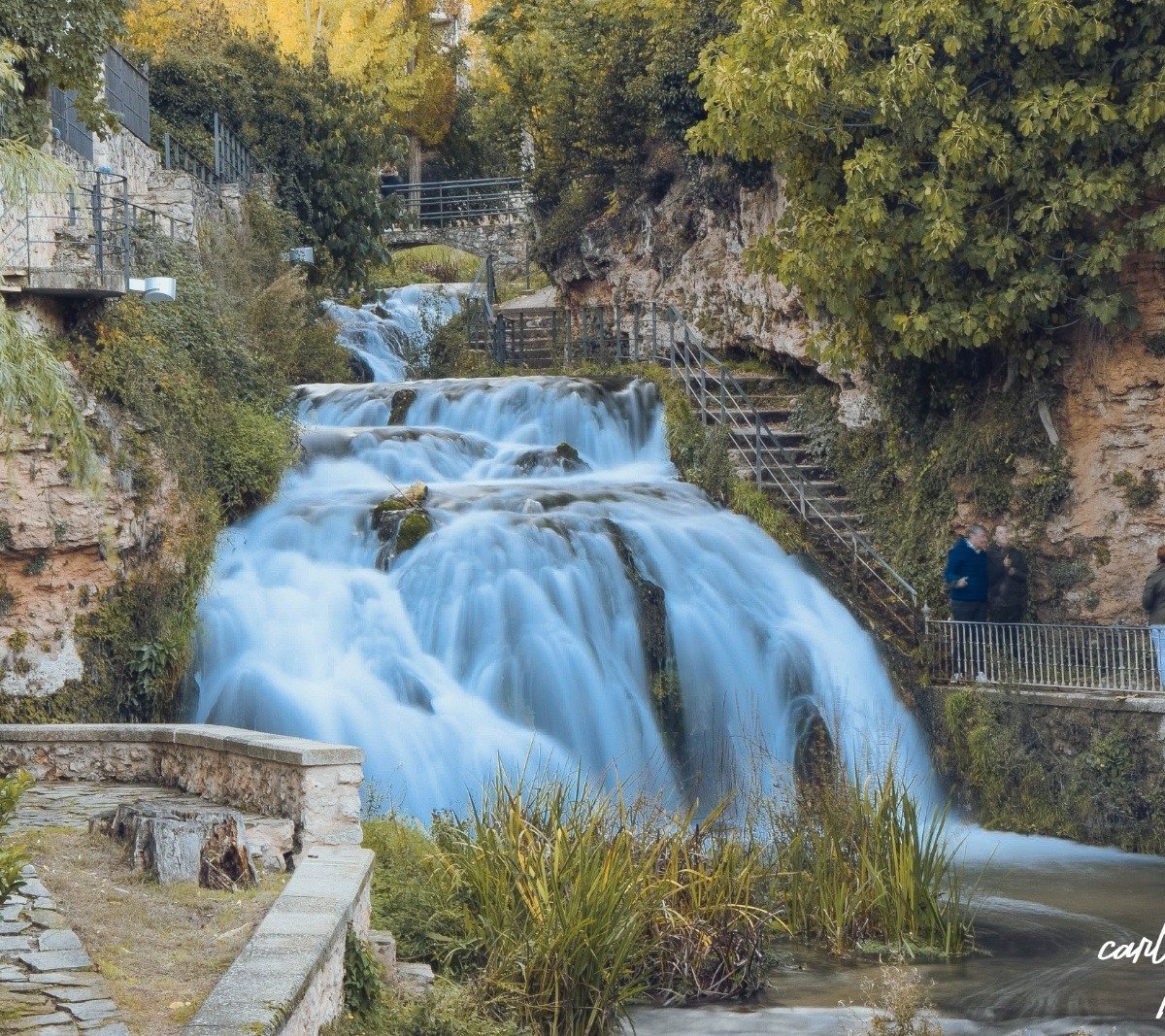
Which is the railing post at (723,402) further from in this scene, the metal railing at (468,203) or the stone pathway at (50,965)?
the metal railing at (468,203)

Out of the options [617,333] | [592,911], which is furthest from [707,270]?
[592,911]

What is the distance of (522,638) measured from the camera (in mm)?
16094

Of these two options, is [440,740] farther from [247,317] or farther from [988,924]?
[247,317]

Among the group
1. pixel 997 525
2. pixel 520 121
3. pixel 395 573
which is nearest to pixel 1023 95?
pixel 997 525

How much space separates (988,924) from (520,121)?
25.2m

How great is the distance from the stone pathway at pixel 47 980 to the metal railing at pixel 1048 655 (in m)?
11.5

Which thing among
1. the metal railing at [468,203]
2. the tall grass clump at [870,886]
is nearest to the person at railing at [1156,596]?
the tall grass clump at [870,886]

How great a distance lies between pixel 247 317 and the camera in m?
22.1

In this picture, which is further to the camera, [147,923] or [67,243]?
[67,243]

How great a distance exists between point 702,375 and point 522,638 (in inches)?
Answer: 313

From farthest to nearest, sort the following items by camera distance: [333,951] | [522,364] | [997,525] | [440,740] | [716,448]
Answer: [522,364] → [716,448] → [997,525] → [440,740] → [333,951]

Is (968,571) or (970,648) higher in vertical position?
(968,571)

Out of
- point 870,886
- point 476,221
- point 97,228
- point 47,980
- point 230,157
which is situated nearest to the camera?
point 47,980

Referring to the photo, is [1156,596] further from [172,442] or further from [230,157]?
[230,157]
